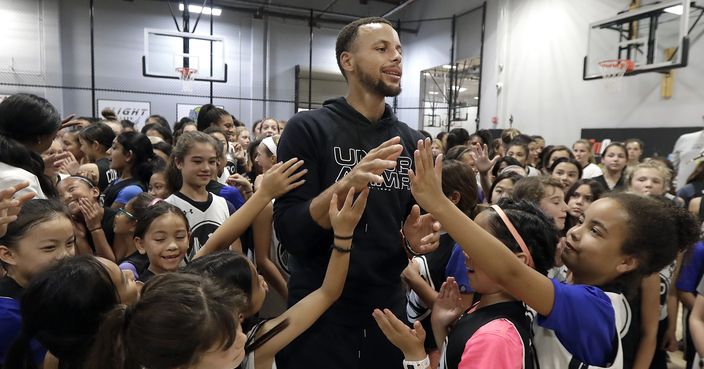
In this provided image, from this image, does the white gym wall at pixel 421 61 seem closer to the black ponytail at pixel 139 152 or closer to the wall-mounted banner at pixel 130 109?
the wall-mounted banner at pixel 130 109

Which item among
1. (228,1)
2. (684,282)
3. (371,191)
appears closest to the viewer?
(371,191)

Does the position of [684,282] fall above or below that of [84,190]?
below

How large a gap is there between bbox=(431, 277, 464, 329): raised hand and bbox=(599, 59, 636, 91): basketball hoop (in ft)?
24.0

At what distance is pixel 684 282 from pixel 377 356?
196 cm

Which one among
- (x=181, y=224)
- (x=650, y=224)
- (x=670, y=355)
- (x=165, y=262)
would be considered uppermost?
(x=650, y=224)

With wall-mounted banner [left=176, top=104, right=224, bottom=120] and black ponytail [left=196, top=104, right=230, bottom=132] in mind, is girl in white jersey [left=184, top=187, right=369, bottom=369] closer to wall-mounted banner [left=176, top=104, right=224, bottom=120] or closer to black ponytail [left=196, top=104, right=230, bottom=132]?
black ponytail [left=196, top=104, right=230, bottom=132]

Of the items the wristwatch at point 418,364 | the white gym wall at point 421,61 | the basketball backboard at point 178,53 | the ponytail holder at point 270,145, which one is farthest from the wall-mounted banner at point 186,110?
the wristwatch at point 418,364

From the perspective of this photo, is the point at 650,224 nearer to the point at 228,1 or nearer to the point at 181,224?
the point at 181,224

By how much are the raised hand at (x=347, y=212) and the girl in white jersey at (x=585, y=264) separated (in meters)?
0.17

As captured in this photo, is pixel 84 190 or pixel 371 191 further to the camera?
pixel 84 190

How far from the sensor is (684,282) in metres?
2.50

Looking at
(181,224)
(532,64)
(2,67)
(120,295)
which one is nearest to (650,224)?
(120,295)

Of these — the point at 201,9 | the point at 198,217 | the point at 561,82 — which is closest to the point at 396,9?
the point at 201,9

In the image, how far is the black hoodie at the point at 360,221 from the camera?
5.06ft
